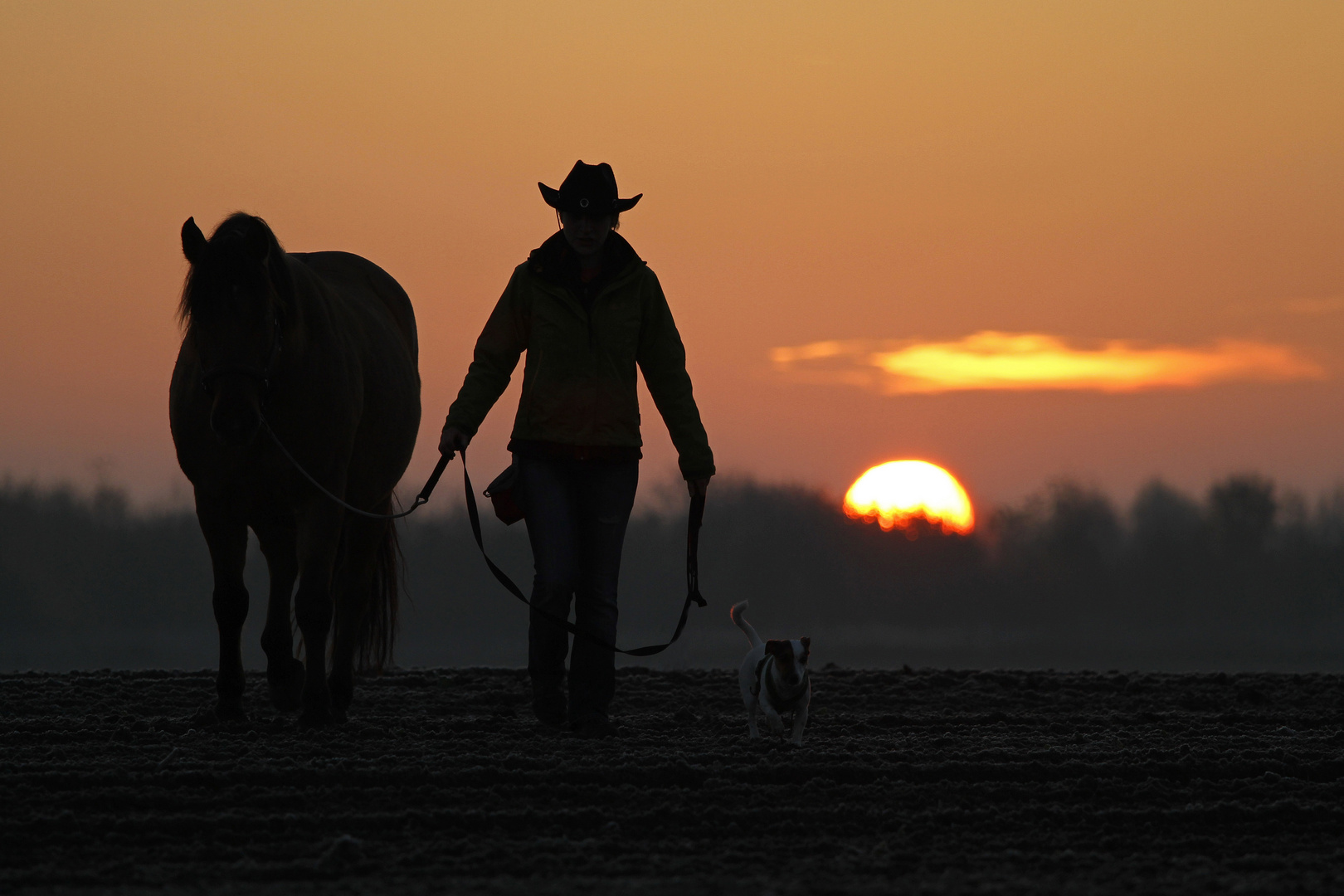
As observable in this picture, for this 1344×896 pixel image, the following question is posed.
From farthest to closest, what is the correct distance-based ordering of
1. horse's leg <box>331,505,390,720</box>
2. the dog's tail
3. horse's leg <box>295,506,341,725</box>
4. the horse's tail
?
the horse's tail, horse's leg <box>331,505,390,720</box>, the dog's tail, horse's leg <box>295,506,341,725</box>

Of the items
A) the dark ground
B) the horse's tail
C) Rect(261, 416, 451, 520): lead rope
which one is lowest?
the dark ground

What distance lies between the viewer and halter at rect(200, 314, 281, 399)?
206 inches

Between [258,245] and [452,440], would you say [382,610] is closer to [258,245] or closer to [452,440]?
[452,440]

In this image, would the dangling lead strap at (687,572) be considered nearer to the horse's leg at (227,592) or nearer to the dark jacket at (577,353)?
the dark jacket at (577,353)

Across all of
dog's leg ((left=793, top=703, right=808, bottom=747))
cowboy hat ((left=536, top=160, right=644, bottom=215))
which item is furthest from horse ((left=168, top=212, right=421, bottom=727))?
dog's leg ((left=793, top=703, right=808, bottom=747))

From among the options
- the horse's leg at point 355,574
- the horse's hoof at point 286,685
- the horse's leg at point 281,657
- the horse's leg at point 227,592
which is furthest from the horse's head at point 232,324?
the horse's leg at point 355,574

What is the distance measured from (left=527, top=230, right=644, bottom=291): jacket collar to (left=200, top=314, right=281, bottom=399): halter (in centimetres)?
103

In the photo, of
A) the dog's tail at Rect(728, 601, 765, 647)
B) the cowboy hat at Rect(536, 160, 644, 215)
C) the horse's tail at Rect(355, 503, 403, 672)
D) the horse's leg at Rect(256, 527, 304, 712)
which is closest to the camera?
the cowboy hat at Rect(536, 160, 644, 215)

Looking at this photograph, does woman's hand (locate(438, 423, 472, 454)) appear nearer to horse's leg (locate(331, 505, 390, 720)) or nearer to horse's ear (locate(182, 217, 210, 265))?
horse's ear (locate(182, 217, 210, 265))

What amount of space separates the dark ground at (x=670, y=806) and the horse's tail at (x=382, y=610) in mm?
1056

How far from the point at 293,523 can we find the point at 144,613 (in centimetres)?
5589

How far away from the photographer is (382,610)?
7559 mm

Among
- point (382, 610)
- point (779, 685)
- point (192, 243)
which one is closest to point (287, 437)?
point (192, 243)

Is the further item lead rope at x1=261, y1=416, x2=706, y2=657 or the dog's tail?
the dog's tail
